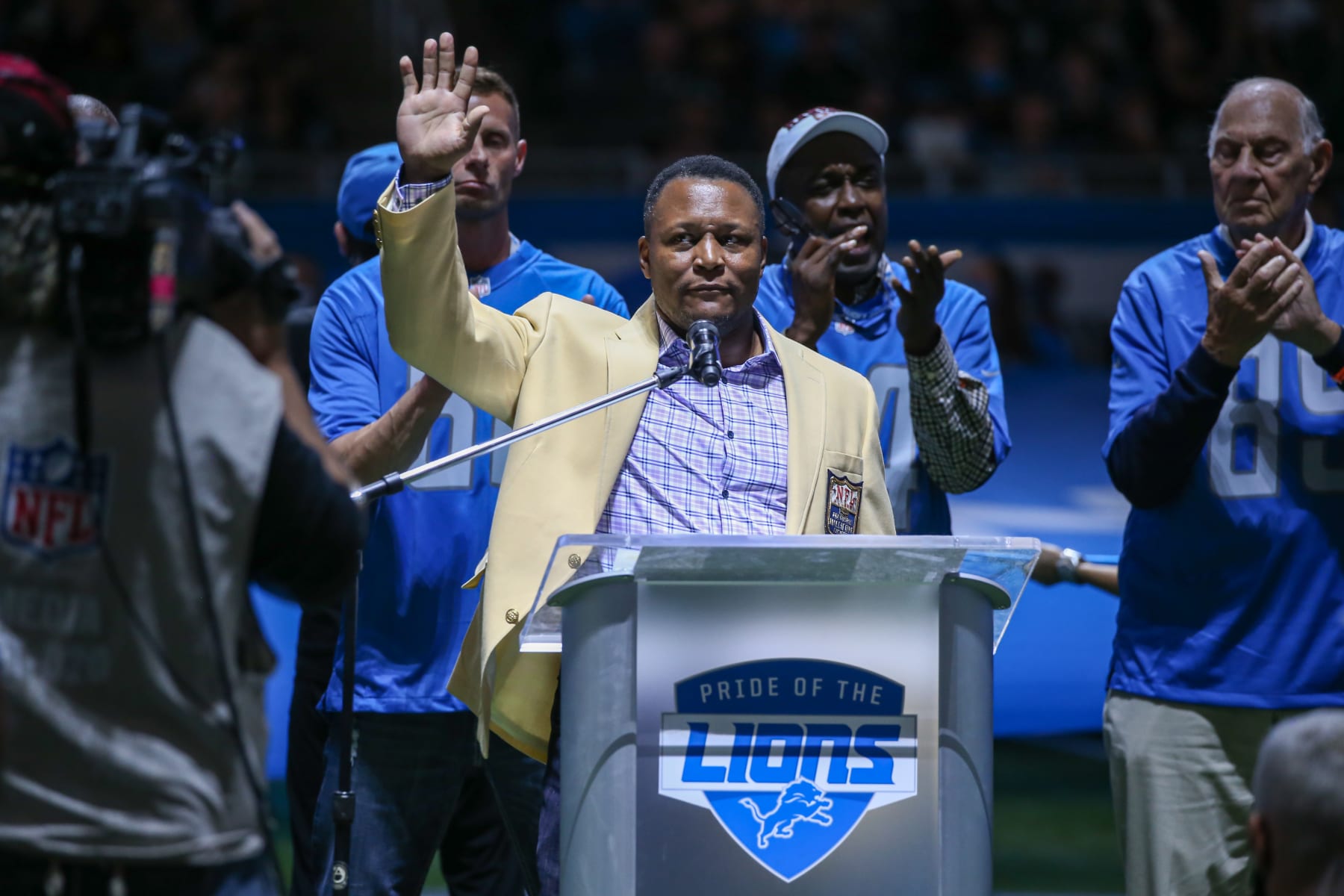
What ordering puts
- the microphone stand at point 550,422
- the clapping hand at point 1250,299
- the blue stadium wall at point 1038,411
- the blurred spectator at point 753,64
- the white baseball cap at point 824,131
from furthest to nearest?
the blurred spectator at point 753,64 < the blue stadium wall at point 1038,411 < the white baseball cap at point 824,131 < the clapping hand at point 1250,299 < the microphone stand at point 550,422

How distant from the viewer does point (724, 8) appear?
1076 cm

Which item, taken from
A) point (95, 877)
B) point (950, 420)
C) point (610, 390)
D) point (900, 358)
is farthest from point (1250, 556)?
point (95, 877)

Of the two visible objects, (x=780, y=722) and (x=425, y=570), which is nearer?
(x=780, y=722)

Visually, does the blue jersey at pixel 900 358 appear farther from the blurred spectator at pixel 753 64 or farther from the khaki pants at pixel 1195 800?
the blurred spectator at pixel 753 64

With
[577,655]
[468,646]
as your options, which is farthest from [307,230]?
[577,655]

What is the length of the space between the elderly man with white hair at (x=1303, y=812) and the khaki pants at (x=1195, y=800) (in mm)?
1342

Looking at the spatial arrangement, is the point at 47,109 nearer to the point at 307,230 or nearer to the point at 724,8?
the point at 307,230

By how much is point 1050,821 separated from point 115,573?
15.4 feet

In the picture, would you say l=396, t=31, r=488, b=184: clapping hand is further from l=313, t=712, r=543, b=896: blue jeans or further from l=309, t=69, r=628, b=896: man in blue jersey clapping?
l=313, t=712, r=543, b=896: blue jeans

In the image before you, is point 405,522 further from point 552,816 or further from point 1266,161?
point 1266,161

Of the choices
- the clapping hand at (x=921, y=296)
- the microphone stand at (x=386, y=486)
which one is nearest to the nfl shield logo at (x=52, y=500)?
the microphone stand at (x=386, y=486)

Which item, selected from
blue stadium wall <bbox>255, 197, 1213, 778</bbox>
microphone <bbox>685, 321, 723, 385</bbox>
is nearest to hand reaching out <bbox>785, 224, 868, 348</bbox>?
microphone <bbox>685, 321, 723, 385</bbox>

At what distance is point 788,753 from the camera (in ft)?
8.11

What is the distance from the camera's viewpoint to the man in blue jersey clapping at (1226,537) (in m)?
3.25
